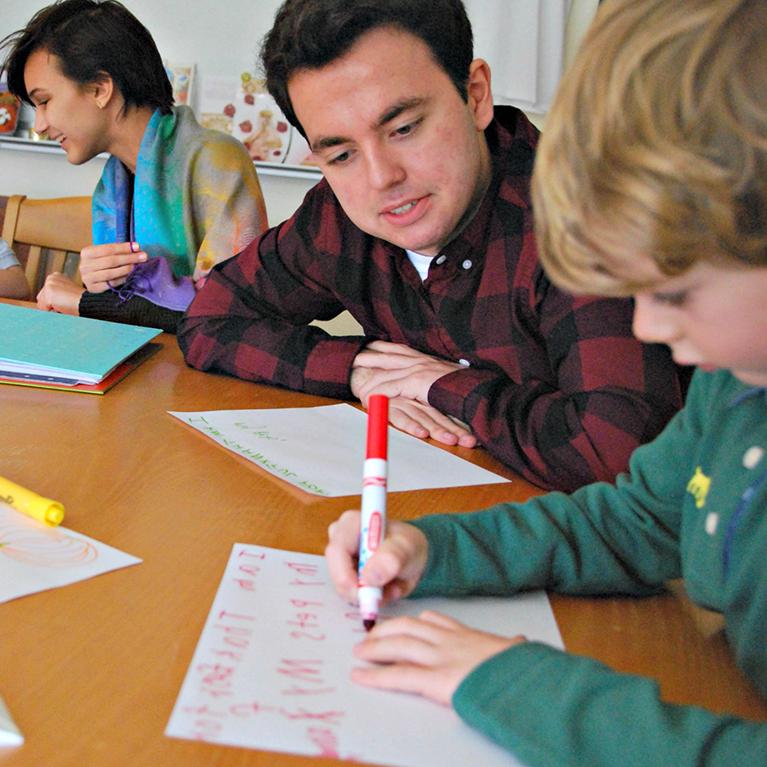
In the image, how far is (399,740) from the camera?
1.67ft

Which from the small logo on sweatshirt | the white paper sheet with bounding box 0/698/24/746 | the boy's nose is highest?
the boy's nose

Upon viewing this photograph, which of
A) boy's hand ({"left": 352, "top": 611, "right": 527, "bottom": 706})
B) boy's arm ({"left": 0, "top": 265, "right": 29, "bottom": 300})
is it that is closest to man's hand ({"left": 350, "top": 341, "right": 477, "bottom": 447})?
boy's hand ({"left": 352, "top": 611, "right": 527, "bottom": 706})

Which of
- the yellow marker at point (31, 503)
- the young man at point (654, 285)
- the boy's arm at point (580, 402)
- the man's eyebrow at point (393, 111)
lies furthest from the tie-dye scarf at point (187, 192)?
the young man at point (654, 285)

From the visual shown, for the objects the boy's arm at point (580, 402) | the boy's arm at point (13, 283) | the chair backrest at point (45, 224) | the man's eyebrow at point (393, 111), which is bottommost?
the boy's arm at point (13, 283)

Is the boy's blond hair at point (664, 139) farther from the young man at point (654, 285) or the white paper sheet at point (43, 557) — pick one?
the white paper sheet at point (43, 557)

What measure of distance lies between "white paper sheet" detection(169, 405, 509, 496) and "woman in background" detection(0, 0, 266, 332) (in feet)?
2.73

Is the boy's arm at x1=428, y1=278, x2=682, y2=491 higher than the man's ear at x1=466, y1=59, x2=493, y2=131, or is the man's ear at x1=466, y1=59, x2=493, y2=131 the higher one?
the man's ear at x1=466, y1=59, x2=493, y2=131

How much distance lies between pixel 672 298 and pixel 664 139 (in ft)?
0.31

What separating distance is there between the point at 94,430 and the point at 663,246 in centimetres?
71

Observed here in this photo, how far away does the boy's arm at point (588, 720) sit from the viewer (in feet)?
1.57

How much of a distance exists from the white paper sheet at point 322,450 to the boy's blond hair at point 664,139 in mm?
442

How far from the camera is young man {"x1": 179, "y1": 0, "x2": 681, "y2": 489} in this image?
1011mm

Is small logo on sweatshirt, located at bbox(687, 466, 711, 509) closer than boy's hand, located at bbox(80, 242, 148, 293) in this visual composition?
Yes

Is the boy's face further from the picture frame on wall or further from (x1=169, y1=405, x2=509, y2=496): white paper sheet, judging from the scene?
the picture frame on wall
